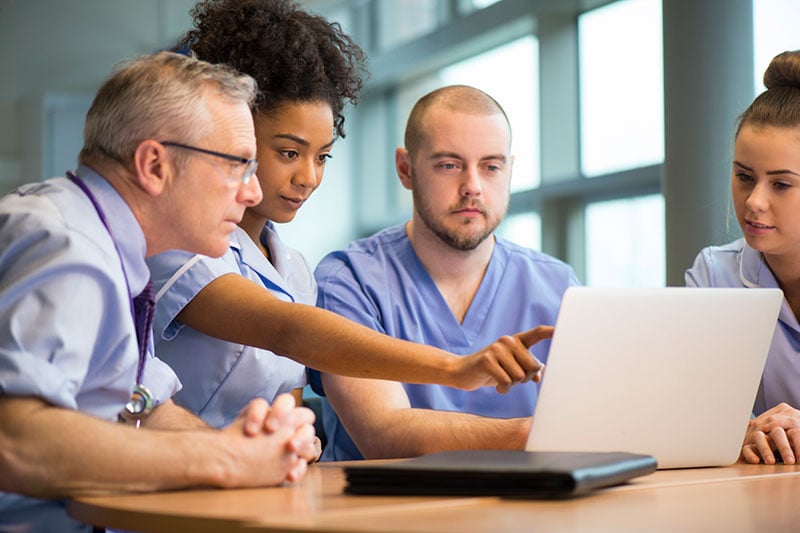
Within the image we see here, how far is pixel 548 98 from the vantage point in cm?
512

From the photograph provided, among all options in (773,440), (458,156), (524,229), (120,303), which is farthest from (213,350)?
(524,229)

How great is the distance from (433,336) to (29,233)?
1188 mm

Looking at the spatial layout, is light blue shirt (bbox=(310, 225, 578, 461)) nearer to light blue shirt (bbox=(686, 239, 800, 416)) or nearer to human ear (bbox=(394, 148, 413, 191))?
human ear (bbox=(394, 148, 413, 191))

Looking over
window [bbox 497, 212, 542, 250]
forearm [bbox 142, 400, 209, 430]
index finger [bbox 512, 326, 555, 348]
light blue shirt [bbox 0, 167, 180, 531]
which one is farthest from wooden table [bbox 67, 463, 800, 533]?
window [bbox 497, 212, 542, 250]

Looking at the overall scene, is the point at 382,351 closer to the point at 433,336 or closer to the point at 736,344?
the point at 736,344

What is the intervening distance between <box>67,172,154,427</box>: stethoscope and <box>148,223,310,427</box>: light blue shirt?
12.1 inches

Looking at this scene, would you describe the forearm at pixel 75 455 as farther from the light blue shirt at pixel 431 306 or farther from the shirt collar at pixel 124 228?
the light blue shirt at pixel 431 306

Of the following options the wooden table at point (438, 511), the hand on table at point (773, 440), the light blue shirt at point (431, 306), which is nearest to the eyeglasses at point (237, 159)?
the wooden table at point (438, 511)

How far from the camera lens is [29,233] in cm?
115

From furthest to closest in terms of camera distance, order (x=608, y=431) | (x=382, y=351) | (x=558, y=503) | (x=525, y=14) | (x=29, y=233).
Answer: (x=525, y=14) → (x=382, y=351) → (x=608, y=431) → (x=29, y=233) → (x=558, y=503)

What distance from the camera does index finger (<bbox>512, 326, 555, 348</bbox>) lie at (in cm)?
139

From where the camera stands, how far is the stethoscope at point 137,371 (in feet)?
4.22

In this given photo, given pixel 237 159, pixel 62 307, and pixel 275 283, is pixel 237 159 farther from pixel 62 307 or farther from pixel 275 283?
pixel 275 283

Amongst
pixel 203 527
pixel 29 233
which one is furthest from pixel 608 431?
pixel 29 233
